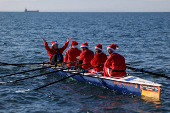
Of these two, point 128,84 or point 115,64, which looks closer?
point 128,84

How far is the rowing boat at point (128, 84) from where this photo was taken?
13.0 meters

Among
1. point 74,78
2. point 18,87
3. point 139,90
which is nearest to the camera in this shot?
point 139,90

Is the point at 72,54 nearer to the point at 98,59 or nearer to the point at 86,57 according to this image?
the point at 86,57

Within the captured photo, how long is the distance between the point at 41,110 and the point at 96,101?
2.76m

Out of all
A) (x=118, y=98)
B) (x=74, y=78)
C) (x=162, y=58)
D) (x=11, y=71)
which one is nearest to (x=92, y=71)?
(x=74, y=78)

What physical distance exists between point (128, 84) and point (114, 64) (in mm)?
1281

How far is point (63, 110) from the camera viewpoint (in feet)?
40.9

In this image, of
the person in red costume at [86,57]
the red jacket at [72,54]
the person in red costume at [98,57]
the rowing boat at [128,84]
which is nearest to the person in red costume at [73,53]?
the red jacket at [72,54]

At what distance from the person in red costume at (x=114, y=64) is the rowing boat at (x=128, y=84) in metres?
0.32

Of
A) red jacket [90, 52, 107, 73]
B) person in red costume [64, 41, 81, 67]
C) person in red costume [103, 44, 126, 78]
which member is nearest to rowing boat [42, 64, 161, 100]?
person in red costume [103, 44, 126, 78]

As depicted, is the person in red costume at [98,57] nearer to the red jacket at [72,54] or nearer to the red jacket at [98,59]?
the red jacket at [98,59]

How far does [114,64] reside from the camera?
14352 mm

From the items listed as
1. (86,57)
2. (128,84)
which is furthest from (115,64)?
(86,57)

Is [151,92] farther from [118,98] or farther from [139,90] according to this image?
[118,98]
